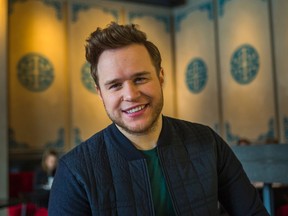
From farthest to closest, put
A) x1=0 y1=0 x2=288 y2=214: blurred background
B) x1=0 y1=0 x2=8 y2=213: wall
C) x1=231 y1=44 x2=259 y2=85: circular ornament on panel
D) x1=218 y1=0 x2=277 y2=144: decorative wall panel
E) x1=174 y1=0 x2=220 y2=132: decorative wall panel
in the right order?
x1=174 y1=0 x2=220 y2=132: decorative wall panel < x1=231 y1=44 x2=259 y2=85: circular ornament on panel < x1=218 y1=0 x2=277 y2=144: decorative wall panel < x1=0 y1=0 x2=288 y2=214: blurred background < x1=0 y1=0 x2=8 y2=213: wall

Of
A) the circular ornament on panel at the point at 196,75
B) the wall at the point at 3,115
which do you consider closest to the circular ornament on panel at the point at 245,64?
the circular ornament on panel at the point at 196,75

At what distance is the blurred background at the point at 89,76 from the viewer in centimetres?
593

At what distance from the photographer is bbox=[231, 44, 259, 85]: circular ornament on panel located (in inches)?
245

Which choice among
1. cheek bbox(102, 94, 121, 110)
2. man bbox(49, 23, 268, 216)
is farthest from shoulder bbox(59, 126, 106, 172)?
cheek bbox(102, 94, 121, 110)

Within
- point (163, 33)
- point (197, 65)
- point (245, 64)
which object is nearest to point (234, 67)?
point (245, 64)

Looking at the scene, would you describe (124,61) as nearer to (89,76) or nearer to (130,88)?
(130,88)

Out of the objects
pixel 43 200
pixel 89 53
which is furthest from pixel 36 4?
pixel 89 53

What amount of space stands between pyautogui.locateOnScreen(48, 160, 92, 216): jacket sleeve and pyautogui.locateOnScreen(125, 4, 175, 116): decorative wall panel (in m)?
6.37

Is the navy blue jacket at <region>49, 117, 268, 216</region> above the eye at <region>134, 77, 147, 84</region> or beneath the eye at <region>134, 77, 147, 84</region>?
beneath

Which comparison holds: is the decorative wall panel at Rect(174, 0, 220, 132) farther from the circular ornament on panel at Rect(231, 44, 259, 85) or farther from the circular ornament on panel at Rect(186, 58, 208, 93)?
the circular ornament on panel at Rect(231, 44, 259, 85)

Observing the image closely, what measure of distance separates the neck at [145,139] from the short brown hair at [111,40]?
7.8 inches

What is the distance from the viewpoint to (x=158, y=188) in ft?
3.86

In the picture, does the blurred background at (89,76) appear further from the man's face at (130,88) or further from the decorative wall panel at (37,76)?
the man's face at (130,88)

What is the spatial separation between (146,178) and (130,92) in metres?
0.25
